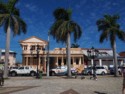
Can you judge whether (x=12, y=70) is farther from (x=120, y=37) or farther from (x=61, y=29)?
(x=120, y=37)

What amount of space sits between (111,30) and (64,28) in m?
10.2

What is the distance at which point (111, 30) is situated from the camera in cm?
4106

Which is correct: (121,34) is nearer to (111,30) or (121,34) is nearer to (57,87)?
(111,30)

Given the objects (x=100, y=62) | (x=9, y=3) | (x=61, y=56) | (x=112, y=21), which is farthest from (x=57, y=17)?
(x=100, y=62)

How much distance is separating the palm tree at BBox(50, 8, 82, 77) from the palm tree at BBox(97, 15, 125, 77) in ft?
22.5

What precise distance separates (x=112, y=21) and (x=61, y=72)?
44.8ft

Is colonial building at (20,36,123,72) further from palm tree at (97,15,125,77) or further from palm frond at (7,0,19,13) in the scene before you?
palm frond at (7,0,19,13)

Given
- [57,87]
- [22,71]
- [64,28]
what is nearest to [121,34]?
[64,28]

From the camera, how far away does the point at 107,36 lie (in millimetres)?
40781

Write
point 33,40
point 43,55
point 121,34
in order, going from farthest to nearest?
point 33,40 < point 43,55 < point 121,34

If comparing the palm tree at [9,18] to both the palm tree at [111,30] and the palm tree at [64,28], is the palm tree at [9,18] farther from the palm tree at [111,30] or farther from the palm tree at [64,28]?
the palm tree at [111,30]

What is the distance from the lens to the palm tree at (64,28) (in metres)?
35.4

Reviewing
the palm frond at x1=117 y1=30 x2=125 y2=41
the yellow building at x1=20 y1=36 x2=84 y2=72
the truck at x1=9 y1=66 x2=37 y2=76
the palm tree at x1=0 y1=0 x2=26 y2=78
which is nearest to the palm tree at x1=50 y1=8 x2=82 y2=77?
the palm tree at x1=0 y1=0 x2=26 y2=78

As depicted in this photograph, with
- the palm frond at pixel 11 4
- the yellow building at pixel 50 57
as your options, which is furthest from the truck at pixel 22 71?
the yellow building at pixel 50 57
